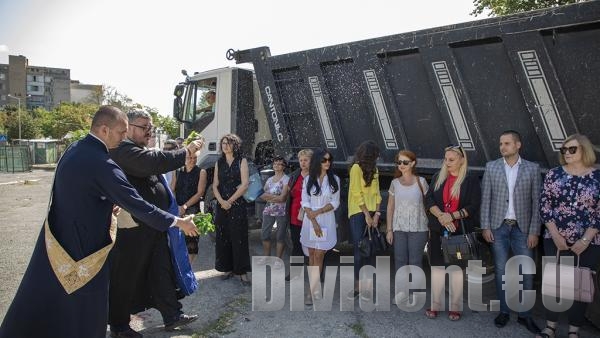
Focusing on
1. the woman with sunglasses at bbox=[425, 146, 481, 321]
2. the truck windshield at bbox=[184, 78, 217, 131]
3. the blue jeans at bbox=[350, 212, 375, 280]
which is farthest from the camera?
the truck windshield at bbox=[184, 78, 217, 131]

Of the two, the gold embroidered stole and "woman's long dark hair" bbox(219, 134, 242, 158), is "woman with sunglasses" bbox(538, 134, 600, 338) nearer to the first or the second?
"woman's long dark hair" bbox(219, 134, 242, 158)

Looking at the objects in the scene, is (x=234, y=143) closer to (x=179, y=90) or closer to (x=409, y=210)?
(x=409, y=210)

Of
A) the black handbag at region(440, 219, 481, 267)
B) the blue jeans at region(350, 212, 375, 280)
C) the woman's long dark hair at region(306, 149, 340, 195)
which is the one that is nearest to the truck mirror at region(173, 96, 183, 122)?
the woman's long dark hair at region(306, 149, 340, 195)

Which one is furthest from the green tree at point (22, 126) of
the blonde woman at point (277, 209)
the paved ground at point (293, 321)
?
the blonde woman at point (277, 209)

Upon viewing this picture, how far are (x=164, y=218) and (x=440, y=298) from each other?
294 centimetres

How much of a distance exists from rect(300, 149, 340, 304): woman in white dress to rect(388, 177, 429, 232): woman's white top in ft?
2.23

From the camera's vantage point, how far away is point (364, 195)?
4898 mm

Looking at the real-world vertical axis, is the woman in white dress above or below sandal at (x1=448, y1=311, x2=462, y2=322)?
above

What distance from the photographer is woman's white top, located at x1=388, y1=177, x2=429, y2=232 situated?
4.57 m

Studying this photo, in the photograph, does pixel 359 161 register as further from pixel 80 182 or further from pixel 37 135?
pixel 37 135

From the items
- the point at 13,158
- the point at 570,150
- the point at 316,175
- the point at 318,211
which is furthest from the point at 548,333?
the point at 13,158

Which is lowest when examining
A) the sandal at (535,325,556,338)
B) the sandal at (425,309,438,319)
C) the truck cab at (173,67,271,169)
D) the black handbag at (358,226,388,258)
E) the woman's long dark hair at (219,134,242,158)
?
the sandal at (535,325,556,338)

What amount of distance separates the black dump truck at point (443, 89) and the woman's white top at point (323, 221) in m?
0.74

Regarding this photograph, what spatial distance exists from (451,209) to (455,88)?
1.35 metres
